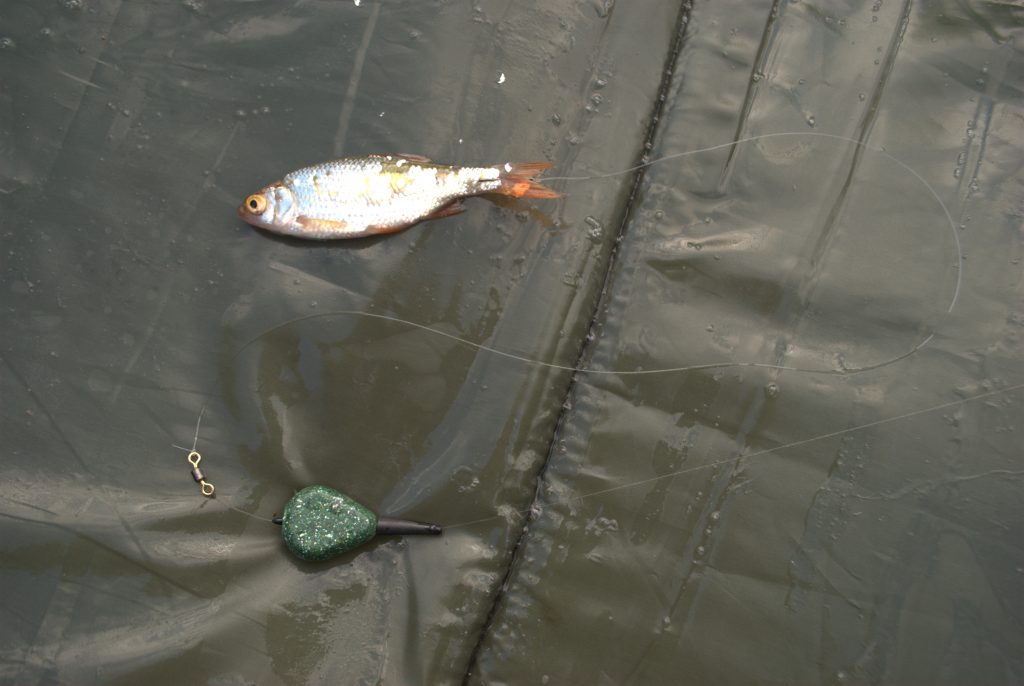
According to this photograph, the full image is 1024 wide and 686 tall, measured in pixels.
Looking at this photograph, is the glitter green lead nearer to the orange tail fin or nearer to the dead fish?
the dead fish

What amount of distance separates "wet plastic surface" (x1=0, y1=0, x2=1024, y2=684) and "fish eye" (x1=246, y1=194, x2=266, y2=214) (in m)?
0.11

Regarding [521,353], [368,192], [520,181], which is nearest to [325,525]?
[521,353]

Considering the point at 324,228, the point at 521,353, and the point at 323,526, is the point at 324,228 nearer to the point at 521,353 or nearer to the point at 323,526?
the point at 521,353

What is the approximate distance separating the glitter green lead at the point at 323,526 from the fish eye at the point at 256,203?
0.89m

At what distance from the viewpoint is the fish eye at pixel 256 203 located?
2170 mm

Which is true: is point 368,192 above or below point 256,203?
above

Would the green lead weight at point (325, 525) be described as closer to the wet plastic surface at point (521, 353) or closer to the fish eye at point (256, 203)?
the wet plastic surface at point (521, 353)

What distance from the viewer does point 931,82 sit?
7.55 feet

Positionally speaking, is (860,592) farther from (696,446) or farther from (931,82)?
(931,82)

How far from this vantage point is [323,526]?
213 centimetres

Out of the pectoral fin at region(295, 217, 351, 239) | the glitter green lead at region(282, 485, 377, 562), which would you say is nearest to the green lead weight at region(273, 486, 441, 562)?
the glitter green lead at region(282, 485, 377, 562)

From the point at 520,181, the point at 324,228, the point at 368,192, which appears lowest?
the point at 324,228

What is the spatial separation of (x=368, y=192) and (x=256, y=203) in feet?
1.12

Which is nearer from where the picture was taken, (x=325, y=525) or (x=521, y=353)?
(x=325, y=525)
